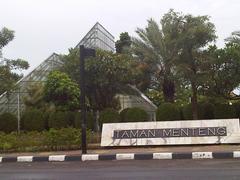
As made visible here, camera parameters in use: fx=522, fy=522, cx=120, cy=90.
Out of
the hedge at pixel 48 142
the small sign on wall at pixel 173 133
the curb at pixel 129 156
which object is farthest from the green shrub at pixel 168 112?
the curb at pixel 129 156

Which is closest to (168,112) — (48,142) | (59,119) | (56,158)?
(59,119)

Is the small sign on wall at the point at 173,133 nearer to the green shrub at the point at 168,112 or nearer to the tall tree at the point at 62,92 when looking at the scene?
the green shrub at the point at 168,112

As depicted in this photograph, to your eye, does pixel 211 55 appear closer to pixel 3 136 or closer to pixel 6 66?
pixel 6 66

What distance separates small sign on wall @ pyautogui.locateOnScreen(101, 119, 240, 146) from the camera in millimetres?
17141

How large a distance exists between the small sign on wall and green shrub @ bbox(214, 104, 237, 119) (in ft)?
48.5

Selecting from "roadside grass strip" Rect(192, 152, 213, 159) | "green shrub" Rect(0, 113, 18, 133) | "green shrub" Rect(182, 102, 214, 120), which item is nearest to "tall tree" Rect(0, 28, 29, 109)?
"green shrub" Rect(0, 113, 18, 133)

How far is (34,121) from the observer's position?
3475 centimetres

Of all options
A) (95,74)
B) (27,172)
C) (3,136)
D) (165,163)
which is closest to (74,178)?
Answer: (27,172)

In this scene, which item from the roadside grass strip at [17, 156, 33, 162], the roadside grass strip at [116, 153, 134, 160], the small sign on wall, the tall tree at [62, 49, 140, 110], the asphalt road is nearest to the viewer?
the asphalt road

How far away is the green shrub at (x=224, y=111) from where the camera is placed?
31828 millimetres

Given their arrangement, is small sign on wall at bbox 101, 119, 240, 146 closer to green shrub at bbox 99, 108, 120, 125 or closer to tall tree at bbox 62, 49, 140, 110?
green shrub at bbox 99, 108, 120, 125

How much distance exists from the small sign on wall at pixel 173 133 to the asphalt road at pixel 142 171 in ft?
11.9

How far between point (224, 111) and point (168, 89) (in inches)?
190

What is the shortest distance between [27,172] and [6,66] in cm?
1971
